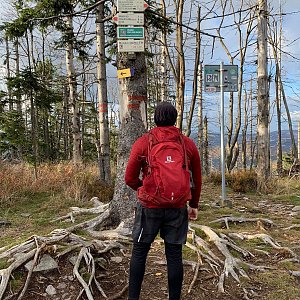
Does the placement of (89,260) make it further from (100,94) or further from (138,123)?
(100,94)

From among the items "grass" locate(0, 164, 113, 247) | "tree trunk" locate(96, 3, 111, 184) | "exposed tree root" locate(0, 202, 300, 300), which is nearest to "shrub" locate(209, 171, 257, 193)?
"tree trunk" locate(96, 3, 111, 184)

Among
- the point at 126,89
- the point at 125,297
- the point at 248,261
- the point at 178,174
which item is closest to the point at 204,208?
the point at 248,261

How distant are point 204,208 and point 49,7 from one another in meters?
6.42

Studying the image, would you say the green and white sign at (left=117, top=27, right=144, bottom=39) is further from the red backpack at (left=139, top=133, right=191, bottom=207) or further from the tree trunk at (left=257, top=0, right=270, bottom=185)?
the tree trunk at (left=257, top=0, right=270, bottom=185)

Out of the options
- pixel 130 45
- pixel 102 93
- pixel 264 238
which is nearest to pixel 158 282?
pixel 264 238

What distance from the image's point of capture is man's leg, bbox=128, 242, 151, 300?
3.03 metres

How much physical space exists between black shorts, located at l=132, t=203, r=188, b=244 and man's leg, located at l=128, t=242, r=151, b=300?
0.31 feet

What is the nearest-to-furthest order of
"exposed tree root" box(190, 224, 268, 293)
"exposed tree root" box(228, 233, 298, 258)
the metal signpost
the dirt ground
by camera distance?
the dirt ground → "exposed tree root" box(190, 224, 268, 293) → "exposed tree root" box(228, 233, 298, 258) → the metal signpost

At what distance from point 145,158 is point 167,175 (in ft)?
0.87

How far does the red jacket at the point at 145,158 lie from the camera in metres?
2.92

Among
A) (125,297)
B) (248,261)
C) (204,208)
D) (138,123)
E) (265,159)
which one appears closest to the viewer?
(125,297)

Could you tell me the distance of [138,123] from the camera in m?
4.76

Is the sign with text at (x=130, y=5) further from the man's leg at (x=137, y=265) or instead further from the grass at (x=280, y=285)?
the grass at (x=280, y=285)

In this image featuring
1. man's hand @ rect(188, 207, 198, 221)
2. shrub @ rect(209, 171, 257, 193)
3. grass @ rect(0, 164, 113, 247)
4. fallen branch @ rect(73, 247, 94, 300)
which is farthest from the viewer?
shrub @ rect(209, 171, 257, 193)
